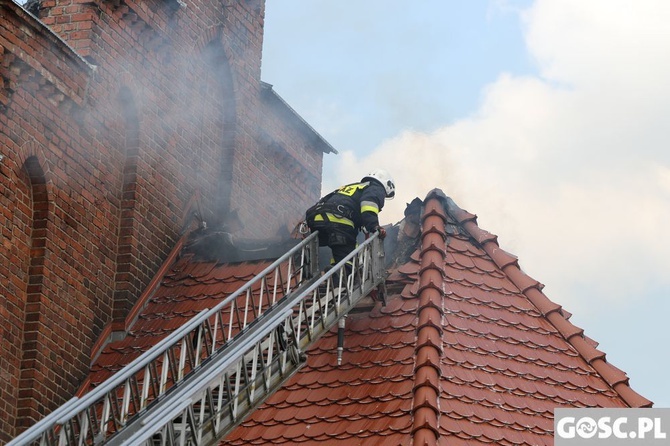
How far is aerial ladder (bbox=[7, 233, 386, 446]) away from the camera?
13.5 metres

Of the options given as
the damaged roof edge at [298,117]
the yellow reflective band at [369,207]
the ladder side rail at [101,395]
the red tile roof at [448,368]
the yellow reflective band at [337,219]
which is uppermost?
the damaged roof edge at [298,117]

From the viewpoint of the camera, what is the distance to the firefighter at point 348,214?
57.9ft

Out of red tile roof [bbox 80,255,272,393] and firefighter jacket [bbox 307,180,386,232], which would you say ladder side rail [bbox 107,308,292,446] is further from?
red tile roof [bbox 80,255,272,393]

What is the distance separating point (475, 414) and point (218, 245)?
18.8 feet

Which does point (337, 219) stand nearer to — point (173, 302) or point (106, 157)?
point (173, 302)

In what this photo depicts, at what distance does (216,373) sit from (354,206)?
437 cm

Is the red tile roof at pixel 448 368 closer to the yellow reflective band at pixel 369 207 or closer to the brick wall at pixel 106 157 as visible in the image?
the yellow reflective band at pixel 369 207

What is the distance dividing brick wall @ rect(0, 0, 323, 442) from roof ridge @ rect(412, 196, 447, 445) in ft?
13.0

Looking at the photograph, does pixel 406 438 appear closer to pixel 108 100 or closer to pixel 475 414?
pixel 475 414

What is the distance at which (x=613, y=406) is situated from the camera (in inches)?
664

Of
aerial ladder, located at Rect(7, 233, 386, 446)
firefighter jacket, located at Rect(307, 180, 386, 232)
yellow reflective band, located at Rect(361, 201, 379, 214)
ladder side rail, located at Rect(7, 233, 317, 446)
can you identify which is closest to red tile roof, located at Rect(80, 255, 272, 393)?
aerial ladder, located at Rect(7, 233, 386, 446)

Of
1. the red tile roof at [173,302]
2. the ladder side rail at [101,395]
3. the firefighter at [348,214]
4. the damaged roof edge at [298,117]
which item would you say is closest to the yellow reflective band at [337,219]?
the firefighter at [348,214]

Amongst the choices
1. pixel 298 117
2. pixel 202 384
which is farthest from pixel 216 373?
pixel 298 117

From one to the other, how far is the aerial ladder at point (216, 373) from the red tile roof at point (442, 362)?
25.3 inches
